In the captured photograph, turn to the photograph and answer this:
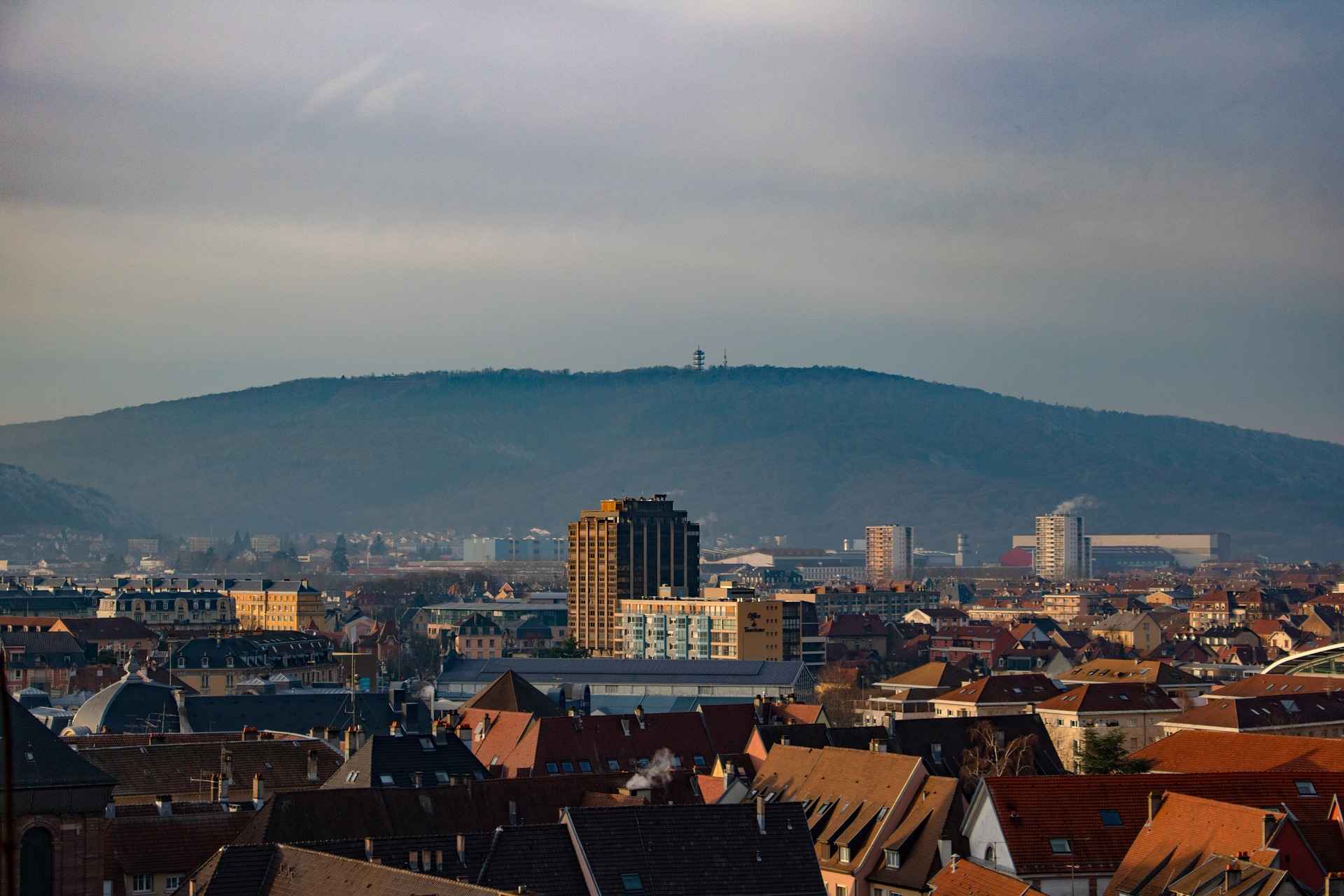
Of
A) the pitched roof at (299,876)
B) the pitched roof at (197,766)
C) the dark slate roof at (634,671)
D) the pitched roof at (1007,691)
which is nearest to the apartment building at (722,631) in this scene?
the dark slate roof at (634,671)

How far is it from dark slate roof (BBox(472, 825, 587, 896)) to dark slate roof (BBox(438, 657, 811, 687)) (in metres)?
79.0

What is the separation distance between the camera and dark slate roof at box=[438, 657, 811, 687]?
120375 mm

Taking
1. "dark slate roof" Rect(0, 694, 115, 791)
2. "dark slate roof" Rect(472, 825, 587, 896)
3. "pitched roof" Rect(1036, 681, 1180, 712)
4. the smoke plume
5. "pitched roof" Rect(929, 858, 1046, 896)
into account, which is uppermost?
"dark slate roof" Rect(0, 694, 115, 791)

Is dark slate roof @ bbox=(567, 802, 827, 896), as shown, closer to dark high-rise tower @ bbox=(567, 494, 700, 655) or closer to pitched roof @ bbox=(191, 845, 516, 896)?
pitched roof @ bbox=(191, 845, 516, 896)

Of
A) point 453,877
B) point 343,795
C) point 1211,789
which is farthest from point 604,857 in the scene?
point 1211,789

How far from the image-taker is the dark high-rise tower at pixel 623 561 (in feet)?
611

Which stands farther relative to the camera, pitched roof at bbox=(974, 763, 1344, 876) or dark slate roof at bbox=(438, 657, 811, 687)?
dark slate roof at bbox=(438, 657, 811, 687)

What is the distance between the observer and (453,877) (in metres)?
38.1

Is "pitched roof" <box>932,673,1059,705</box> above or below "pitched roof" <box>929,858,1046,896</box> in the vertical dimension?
below

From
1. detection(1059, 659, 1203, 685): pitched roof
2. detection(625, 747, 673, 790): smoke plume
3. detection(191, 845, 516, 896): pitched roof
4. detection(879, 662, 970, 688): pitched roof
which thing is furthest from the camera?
detection(879, 662, 970, 688): pitched roof

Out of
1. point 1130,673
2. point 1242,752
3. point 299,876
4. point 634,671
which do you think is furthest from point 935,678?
point 299,876

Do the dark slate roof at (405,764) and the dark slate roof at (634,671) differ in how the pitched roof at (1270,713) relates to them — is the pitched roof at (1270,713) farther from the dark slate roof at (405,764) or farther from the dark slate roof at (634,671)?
the dark slate roof at (634,671)

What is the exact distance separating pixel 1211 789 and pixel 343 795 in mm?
19110

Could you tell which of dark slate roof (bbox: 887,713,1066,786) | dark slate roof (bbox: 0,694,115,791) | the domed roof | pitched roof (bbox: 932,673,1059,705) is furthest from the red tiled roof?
pitched roof (bbox: 932,673,1059,705)
